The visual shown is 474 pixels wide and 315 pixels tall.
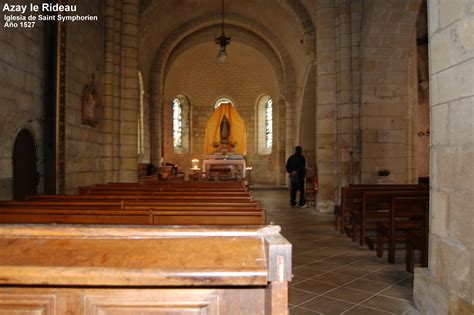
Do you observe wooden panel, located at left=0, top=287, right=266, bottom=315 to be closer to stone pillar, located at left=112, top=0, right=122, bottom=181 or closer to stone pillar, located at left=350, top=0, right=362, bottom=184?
stone pillar, located at left=350, top=0, right=362, bottom=184

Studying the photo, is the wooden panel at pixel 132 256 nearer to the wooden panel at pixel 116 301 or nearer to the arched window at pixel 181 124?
the wooden panel at pixel 116 301

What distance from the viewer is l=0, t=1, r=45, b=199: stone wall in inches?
194

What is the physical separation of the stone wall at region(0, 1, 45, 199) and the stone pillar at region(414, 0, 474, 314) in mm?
4976

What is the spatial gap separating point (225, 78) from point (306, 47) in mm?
9469

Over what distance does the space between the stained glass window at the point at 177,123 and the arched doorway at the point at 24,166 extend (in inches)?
549

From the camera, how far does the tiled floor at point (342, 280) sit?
338 centimetres

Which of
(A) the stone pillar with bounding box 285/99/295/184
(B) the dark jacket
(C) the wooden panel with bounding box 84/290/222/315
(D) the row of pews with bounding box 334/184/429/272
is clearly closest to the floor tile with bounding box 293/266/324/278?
(D) the row of pews with bounding box 334/184/429/272

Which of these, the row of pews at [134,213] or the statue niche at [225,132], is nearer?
the row of pews at [134,213]

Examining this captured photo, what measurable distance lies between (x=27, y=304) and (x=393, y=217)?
439 cm

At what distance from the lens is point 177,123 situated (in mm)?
20000

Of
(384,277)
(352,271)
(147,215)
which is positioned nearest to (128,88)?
(147,215)

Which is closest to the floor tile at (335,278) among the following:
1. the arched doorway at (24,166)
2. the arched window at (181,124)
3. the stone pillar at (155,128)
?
the arched doorway at (24,166)

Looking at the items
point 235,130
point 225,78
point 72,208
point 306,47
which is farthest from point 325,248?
point 225,78

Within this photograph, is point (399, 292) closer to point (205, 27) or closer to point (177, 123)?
point (205, 27)
